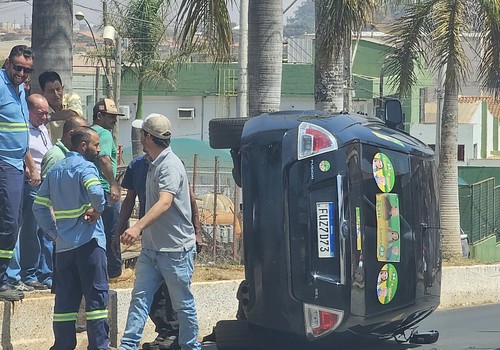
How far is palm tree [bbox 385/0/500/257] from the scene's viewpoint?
16.5 meters

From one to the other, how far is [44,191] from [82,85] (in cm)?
4315

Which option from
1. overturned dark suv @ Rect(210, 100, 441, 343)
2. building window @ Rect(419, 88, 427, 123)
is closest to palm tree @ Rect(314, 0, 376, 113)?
overturned dark suv @ Rect(210, 100, 441, 343)

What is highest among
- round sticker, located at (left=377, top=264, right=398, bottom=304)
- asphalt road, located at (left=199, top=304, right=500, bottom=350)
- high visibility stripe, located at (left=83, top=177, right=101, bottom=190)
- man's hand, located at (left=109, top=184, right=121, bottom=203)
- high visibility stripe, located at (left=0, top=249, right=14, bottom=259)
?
high visibility stripe, located at (left=83, top=177, right=101, bottom=190)

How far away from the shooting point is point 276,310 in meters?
7.55

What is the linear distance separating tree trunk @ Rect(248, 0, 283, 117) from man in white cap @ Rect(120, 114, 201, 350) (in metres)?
4.23

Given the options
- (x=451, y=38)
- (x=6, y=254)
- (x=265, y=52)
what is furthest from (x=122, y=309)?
(x=451, y=38)

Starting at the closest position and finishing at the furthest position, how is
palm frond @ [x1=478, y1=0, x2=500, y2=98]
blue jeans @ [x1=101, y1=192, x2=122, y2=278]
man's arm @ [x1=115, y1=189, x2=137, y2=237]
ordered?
man's arm @ [x1=115, y1=189, x2=137, y2=237] < blue jeans @ [x1=101, y1=192, x2=122, y2=278] < palm frond @ [x1=478, y1=0, x2=500, y2=98]

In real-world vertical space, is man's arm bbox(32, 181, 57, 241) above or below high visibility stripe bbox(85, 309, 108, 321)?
above

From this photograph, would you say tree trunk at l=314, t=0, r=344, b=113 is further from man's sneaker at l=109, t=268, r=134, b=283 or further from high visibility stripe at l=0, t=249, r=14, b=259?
high visibility stripe at l=0, t=249, r=14, b=259

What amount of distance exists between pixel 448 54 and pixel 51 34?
317 inches

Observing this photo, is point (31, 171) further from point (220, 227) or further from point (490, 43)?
point (490, 43)

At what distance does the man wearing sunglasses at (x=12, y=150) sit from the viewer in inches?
308

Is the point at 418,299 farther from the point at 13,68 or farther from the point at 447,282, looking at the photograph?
the point at 447,282

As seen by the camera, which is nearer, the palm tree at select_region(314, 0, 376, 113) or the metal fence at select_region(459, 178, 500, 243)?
the palm tree at select_region(314, 0, 376, 113)
